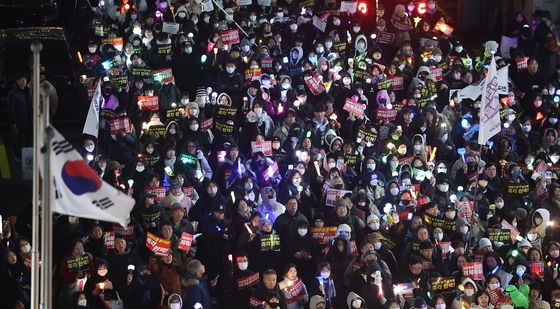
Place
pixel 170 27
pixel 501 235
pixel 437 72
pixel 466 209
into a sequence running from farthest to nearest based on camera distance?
pixel 437 72 < pixel 170 27 < pixel 466 209 < pixel 501 235

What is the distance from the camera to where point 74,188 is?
35.3 feet

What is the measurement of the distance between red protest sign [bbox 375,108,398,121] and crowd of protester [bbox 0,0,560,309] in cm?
3

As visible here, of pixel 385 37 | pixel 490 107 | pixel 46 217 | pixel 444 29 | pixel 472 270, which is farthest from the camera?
pixel 444 29

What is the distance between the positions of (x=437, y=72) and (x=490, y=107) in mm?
3724

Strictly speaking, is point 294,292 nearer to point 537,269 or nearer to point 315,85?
point 537,269

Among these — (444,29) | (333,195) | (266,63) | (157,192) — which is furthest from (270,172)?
(444,29)

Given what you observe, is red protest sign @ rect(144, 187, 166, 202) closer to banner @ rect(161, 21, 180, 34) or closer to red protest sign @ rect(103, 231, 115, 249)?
red protest sign @ rect(103, 231, 115, 249)

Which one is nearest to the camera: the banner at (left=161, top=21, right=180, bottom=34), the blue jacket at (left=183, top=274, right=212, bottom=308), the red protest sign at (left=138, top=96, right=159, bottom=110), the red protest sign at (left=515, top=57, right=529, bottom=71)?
the blue jacket at (left=183, top=274, right=212, bottom=308)

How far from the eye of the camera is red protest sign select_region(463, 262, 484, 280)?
1570 centimetres

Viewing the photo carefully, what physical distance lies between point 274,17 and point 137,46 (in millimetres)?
2767

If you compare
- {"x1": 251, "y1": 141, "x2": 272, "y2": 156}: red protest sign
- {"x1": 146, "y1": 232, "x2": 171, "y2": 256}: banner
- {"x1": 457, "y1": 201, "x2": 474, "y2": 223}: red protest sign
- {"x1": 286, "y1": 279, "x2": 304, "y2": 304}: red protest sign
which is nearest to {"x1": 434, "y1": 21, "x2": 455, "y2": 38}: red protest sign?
{"x1": 457, "y1": 201, "x2": 474, "y2": 223}: red protest sign

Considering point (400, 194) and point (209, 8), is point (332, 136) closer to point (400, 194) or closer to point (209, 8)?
point (400, 194)

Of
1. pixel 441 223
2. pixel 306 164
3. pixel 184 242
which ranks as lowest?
pixel 441 223

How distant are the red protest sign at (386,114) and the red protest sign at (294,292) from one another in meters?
5.07
